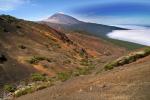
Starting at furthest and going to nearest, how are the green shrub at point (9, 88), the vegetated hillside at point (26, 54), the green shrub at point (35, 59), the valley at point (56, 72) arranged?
the green shrub at point (35, 59) → the vegetated hillside at point (26, 54) → the green shrub at point (9, 88) → the valley at point (56, 72)

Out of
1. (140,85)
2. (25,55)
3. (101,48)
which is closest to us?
(140,85)

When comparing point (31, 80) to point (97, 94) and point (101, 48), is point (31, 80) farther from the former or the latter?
point (101, 48)

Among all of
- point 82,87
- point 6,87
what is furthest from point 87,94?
point 6,87

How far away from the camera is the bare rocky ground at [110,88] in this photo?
1612 cm

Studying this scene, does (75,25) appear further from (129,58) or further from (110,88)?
(110,88)

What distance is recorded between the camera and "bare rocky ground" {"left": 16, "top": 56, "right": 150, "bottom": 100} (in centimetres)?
1612

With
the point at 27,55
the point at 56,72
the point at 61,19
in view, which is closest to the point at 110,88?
the point at 56,72

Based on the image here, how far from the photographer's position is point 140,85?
1706 centimetres

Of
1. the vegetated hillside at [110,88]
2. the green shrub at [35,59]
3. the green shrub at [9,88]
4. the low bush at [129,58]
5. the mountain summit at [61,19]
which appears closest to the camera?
the vegetated hillside at [110,88]

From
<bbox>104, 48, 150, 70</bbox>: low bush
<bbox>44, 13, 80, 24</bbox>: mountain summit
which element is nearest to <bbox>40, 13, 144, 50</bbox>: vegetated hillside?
<bbox>44, 13, 80, 24</bbox>: mountain summit

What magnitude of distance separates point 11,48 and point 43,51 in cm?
495

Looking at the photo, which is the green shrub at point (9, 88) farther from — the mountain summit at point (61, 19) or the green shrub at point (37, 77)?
the mountain summit at point (61, 19)

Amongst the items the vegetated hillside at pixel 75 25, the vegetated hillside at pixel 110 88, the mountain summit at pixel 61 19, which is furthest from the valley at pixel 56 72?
the mountain summit at pixel 61 19

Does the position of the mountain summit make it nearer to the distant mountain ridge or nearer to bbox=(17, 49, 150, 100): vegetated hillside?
the distant mountain ridge
